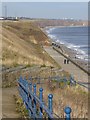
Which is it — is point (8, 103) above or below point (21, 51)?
below

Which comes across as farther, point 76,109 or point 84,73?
point 84,73

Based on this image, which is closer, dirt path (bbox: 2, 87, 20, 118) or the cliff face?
dirt path (bbox: 2, 87, 20, 118)

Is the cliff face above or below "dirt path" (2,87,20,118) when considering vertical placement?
above

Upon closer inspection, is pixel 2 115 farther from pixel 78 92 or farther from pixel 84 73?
pixel 84 73

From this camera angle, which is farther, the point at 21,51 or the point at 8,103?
the point at 21,51

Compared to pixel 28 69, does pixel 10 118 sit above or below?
below

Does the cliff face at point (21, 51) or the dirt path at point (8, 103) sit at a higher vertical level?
the cliff face at point (21, 51)

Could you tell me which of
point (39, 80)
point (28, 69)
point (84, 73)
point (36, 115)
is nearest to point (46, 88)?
point (39, 80)

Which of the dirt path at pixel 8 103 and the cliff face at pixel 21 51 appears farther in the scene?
the cliff face at pixel 21 51
